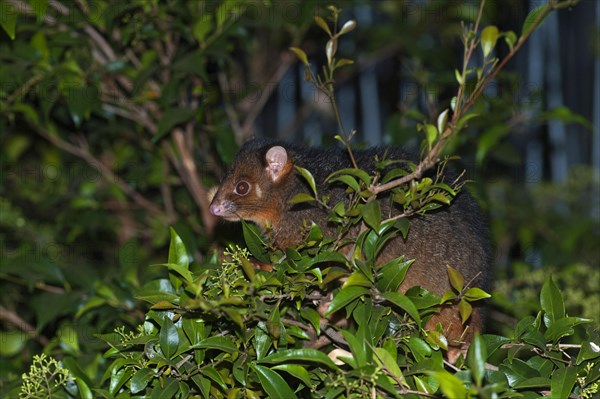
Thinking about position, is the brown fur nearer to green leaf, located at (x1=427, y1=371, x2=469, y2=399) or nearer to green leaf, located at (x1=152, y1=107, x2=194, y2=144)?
green leaf, located at (x1=152, y1=107, x2=194, y2=144)

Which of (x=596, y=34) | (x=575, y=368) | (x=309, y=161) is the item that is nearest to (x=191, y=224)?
(x=309, y=161)

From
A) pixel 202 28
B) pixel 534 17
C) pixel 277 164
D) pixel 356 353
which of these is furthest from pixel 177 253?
pixel 202 28

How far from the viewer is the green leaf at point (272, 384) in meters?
2.36

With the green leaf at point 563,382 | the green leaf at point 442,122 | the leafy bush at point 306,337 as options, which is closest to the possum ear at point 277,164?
the leafy bush at point 306,337

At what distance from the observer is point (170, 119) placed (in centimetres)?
385

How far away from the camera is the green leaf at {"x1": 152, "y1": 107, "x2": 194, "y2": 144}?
3809 millimetres

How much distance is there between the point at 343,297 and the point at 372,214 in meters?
0.26

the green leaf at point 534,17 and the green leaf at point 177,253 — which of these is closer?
the green leaf at point 177,253

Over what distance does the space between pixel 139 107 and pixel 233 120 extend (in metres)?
0.76

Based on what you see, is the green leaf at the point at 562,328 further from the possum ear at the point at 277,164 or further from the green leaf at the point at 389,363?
the possum ear at the point at 277,164

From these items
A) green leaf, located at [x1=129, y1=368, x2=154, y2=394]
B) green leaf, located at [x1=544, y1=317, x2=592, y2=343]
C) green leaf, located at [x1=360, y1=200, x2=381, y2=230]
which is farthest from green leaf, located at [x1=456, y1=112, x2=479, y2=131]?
green leaf, located at [x1=129, y1=368, x2=154, y2=394]

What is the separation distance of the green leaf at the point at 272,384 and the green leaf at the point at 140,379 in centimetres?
34

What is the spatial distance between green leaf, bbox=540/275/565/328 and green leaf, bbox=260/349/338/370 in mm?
750

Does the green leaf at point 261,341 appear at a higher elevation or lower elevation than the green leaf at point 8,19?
lower
